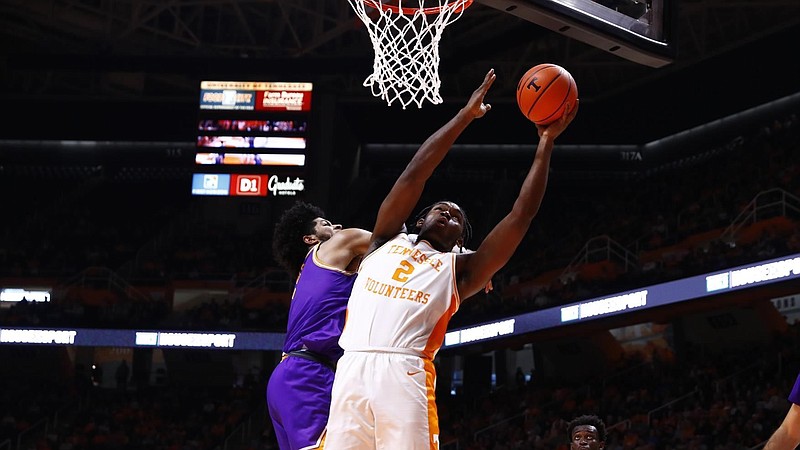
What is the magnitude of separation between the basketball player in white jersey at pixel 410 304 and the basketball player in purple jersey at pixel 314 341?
358 millimetres

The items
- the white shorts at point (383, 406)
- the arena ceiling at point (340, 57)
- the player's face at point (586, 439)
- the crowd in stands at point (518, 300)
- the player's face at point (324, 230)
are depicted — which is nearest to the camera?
the white shorts at point (383, 406)

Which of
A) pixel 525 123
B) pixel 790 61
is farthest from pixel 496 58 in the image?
pixel 790 61

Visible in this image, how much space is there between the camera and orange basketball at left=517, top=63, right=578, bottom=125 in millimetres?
4098

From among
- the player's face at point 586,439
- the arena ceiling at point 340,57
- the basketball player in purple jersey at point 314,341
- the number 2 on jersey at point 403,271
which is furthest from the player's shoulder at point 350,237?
the arena ceiling at point 340,57

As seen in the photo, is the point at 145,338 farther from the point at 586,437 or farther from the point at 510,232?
the point at 510,232

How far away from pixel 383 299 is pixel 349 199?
2059cm

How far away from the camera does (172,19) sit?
76.1ft

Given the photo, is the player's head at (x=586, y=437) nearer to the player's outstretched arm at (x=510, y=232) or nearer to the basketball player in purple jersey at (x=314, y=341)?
the basketball player in purple jersey at (x=314, y=341)

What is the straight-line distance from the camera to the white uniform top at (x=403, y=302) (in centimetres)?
383

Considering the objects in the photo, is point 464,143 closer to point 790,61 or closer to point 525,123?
point 525,123

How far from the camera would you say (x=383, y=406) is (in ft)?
12.2

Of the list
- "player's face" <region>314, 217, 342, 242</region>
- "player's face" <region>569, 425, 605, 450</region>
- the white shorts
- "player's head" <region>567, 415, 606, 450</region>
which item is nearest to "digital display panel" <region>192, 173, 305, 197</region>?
"player's head" <region>567, 415, 606, 450</region>

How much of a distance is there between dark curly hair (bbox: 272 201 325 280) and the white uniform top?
3.08ft

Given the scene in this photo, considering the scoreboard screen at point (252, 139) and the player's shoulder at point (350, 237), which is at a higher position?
the scoreboard screen at point (252, 139)
